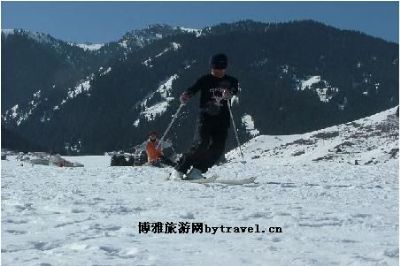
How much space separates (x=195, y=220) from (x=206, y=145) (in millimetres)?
4998

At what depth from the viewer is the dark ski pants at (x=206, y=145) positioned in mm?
10391

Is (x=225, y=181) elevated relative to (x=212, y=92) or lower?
lower

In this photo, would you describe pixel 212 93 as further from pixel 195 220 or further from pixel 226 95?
pixel 195 220

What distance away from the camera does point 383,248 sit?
4395 mm

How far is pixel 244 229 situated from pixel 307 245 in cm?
75

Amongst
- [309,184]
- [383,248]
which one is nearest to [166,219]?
[383,248]

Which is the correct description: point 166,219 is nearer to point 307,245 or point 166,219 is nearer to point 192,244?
point 192,244

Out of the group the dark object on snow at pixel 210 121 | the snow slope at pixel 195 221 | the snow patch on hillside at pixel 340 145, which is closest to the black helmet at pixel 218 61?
the dark object on snow at pixel 210 121

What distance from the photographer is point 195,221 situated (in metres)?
5.43

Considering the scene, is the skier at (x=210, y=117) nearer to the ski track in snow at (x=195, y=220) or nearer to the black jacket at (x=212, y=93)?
the black jacket at (x=212, y=93)

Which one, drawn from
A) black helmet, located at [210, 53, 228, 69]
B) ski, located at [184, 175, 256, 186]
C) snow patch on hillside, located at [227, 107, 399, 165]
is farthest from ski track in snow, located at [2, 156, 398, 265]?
snow patch on hillside, located at [227, 107, 399, 165]

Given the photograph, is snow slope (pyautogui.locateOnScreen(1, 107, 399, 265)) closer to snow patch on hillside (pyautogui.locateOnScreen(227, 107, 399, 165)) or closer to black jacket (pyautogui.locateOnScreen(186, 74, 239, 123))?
Answer: black jacket (pyautogui.locateOnScreen(186, 74, 239, 123))

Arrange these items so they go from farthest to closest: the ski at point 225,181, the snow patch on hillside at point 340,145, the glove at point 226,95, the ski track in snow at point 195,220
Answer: the snow patch on hillside at point 340,145, the glove at point 226,95, the ski at point 225,181, the ski track in snow at point 195,220

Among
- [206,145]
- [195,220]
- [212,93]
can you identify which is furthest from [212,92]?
[195,220]
